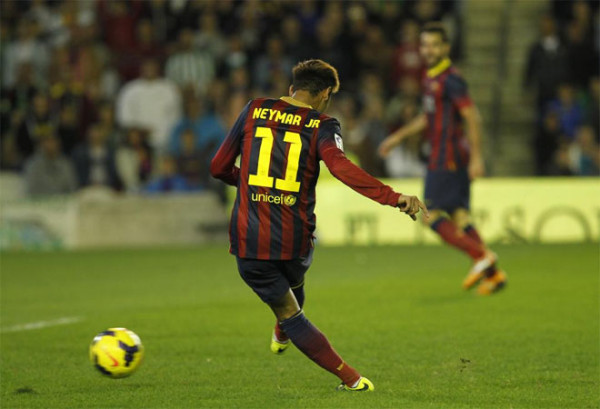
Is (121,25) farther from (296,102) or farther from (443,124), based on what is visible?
(296,102)

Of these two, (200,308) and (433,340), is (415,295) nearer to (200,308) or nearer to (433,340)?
(200,308)

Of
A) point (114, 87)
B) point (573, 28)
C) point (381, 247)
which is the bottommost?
point (381, 247)

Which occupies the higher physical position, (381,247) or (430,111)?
(430,111)

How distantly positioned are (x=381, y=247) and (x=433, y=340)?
8634 mm

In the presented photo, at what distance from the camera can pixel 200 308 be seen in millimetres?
10023

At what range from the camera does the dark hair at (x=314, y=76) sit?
6133mm

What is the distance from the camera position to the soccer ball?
633 cm

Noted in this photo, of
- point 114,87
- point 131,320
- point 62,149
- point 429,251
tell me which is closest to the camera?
point 131,320

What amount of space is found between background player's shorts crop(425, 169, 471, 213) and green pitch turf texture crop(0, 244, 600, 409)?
Answer: 807mm

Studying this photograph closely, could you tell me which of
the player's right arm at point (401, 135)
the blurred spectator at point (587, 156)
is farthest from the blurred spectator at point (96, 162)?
the player's right arm at point (401, 135)

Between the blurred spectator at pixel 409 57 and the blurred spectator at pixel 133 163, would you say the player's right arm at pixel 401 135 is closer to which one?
the blurred spectator at pixel 133 163

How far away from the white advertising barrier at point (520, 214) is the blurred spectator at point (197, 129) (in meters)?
2.31

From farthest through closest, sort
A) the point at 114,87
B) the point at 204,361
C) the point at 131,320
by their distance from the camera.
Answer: the point at 114,87, the point at 131,320, the point at 204,361

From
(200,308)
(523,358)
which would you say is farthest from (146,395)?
(200,308)
